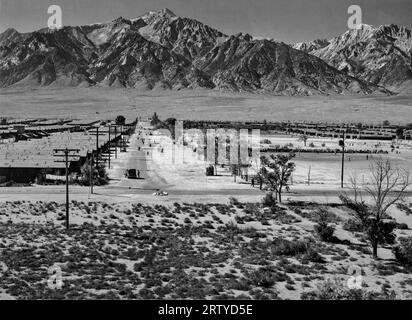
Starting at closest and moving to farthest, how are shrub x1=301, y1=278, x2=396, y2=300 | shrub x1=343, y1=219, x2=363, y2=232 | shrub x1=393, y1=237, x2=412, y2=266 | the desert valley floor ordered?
1. shrub x1=301, y1=278, x2=396, y2=300
2. the desert valley floor
3. shrub x1=393, y1=237, x2=412, y2=266
4. shrub x1=343, y1=219, x2=363, y2=232

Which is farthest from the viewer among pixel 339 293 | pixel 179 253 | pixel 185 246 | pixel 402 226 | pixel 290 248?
pixel 402 226

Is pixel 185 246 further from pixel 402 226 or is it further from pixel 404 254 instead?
pixel 402 226

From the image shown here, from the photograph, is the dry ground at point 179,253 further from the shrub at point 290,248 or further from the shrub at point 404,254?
the shrub at point 404,254

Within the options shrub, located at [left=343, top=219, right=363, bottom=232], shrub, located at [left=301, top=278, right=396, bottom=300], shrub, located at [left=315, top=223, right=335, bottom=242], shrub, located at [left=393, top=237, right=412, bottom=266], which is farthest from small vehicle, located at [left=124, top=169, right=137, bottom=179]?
shrub, located at [left=301, top=278, right=396, bottom=300]

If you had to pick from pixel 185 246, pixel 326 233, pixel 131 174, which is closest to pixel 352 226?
pixel 326 233

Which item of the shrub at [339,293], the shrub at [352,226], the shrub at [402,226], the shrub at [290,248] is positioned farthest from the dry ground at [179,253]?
the shrub at [402,226]

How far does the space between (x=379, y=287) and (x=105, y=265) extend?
503 inches

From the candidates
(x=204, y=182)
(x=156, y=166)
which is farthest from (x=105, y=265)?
(x=156, y=166)

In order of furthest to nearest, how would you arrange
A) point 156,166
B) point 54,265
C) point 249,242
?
point 156,166 → point 249,242 → point 54,265

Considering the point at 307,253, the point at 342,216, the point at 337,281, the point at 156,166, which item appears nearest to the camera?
the point at 337,281

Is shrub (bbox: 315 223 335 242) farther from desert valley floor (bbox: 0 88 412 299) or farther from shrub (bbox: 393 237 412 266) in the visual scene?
shrub (bbox: 393 237 412 266)

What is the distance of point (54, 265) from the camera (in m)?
24.9
